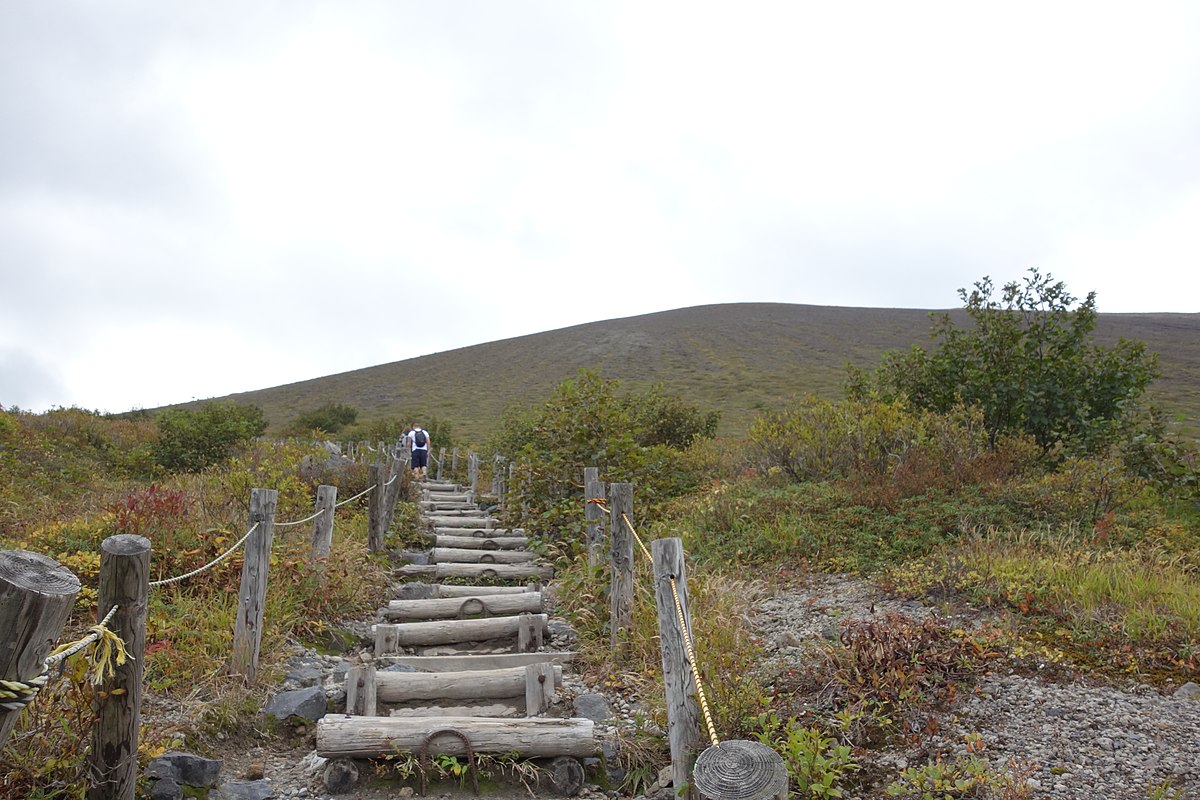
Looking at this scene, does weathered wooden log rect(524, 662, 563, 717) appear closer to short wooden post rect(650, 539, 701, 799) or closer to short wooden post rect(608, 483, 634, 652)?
short wooden post rect(608, 483, 634, 652)

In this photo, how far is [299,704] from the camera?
5.09 meters

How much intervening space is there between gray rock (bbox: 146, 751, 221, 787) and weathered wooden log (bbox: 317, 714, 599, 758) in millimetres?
585

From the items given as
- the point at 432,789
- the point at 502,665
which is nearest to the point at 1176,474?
the point at 502,665

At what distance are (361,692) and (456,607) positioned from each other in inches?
97.1

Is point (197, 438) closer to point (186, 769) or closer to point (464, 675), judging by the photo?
point (464, 675)

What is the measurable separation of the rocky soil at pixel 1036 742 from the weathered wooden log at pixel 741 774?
1.78m

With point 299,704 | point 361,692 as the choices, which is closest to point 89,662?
point 299,704

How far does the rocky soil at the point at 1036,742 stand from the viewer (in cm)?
385

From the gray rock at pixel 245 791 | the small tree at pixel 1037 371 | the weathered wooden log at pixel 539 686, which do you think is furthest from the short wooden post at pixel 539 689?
the small tree at pixel 1037 371

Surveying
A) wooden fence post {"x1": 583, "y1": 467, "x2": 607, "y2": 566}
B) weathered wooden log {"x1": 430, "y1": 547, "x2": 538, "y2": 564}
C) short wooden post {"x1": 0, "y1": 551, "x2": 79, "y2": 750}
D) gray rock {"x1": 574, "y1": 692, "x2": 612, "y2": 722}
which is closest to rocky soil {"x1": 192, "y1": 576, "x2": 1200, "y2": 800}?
gray rock {"x1": 574, "y1": 692, "x2": 612, "y2": 722}

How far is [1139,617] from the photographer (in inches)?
223

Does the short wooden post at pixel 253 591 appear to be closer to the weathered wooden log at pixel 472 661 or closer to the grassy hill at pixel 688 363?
the weathered wooden log at pixel 472 661

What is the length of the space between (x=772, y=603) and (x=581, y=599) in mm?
2000

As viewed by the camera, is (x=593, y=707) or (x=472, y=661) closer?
(x=593, y=707)
